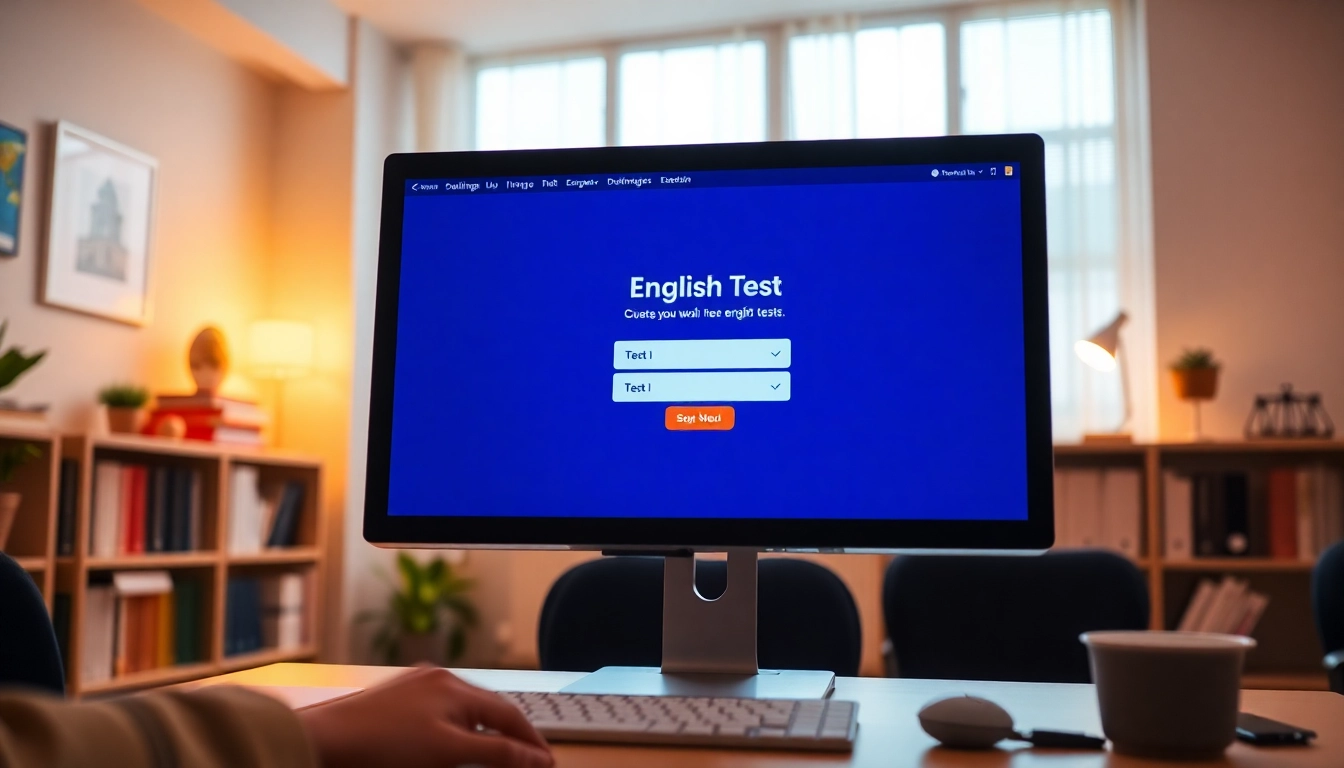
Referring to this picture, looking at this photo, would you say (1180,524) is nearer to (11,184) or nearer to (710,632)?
(710,632)

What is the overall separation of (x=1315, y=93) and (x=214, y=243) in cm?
440

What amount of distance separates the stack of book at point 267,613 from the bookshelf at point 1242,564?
295 centimetres

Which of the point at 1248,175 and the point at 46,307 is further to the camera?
the point at 1248,175

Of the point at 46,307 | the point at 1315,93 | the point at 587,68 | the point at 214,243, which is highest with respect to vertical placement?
the point at 587,68

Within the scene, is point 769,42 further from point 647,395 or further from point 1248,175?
point 647,395

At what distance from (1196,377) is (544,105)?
3.03 metres

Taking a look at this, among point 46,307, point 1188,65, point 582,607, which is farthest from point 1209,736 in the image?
point 1188,65

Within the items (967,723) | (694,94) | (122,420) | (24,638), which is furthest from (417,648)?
(967,723)

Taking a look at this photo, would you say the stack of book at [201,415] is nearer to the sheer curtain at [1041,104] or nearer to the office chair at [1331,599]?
the sheer curtain at [1041,104]

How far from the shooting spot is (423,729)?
0.71 metres

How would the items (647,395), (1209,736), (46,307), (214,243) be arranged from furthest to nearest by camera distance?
(214,243) → (46,307) → (647,395) → (1209,736)

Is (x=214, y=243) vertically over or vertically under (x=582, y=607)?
over

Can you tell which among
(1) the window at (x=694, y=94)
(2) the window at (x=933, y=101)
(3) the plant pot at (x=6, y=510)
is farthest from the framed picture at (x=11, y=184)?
(1) the window at (x=694, y=94)

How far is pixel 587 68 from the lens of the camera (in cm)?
540
